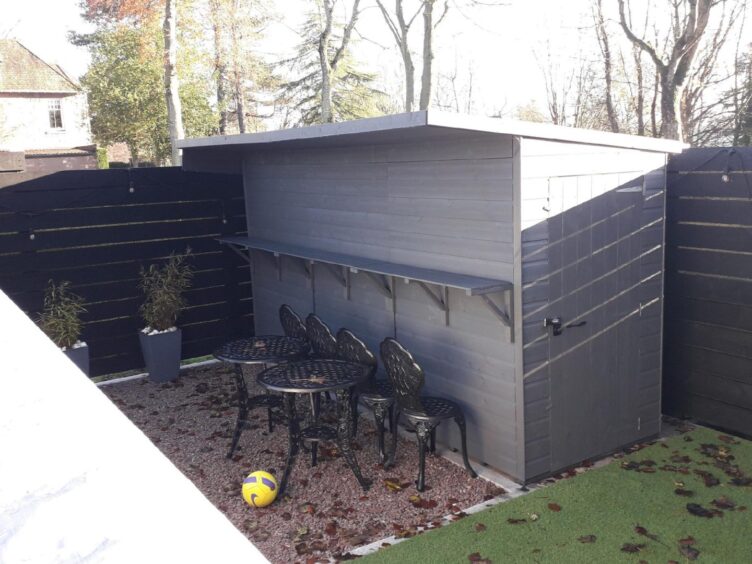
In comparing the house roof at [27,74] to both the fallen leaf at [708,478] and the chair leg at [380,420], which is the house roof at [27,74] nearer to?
the chair leg at [380,420]

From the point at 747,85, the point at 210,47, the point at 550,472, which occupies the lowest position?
the point at 550,472

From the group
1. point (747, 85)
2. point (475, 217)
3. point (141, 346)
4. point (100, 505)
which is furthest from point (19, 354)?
point (747, 85)

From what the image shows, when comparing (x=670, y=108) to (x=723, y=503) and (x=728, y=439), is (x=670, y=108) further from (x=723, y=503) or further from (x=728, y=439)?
(x=723, y=503)

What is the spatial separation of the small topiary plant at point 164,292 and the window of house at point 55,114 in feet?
103

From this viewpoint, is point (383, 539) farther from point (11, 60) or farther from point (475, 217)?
point (11, 60)

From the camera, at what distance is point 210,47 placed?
29.2 metres

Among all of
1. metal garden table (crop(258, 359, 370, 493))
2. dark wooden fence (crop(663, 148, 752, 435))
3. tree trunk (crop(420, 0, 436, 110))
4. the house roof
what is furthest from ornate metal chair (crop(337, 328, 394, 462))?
the house roof

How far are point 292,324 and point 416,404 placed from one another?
2.03 metres

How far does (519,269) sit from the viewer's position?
511 cm

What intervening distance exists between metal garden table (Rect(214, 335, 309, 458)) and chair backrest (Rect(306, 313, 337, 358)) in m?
0.10

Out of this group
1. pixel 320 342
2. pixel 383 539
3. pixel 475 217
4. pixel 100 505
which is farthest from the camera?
pixel 320 342

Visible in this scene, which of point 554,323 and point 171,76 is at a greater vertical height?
point 171,76

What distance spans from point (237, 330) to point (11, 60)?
33.7m

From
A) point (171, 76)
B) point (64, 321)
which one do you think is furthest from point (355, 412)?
point (171, 76)
